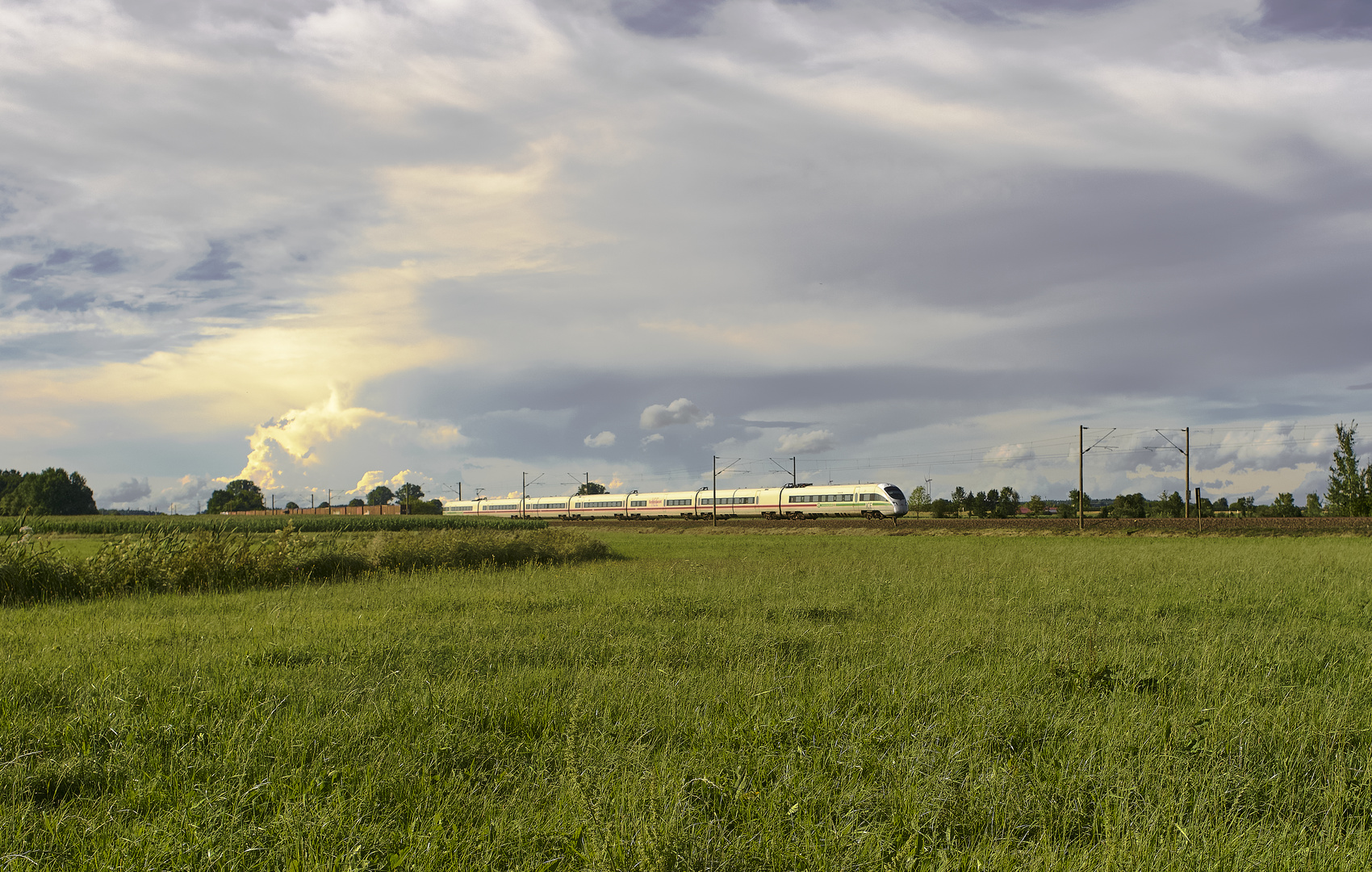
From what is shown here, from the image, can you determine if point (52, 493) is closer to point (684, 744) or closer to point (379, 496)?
point (379, 496)

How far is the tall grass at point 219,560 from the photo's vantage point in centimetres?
1524

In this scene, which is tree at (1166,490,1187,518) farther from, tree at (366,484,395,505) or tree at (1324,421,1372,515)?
tree at (366,484,395,505)

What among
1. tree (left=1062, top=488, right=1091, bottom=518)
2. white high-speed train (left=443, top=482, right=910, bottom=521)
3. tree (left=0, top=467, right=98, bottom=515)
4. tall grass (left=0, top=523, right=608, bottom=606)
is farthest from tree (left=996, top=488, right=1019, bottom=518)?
tree (left=0, top=467, right=98, bottom=515)

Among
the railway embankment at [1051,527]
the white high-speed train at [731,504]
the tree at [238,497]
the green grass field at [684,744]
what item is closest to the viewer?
the green grass field at [684,744]

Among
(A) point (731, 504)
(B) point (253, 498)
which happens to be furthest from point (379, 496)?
(A) point (731, 504)

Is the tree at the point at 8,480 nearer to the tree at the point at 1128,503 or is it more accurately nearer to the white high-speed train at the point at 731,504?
the white high-speed train at the point at 731,504

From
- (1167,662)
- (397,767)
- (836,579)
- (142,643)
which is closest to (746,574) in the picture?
(836,579)

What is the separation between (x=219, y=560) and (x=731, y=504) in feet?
202

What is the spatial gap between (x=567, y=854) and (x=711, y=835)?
2.72ft

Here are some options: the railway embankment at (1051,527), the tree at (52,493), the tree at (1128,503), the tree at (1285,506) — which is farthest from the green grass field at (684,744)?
the tree at (52,493)

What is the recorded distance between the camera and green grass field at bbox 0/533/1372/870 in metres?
A: 4.18

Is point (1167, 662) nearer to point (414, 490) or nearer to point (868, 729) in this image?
point (868, 729)

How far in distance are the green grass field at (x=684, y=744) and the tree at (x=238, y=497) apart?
177424 mm

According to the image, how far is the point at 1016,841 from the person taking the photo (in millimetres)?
4336
